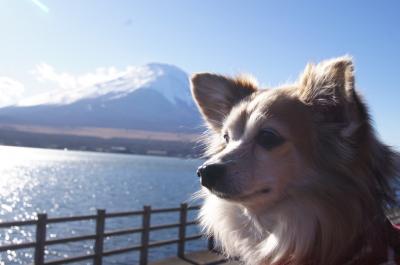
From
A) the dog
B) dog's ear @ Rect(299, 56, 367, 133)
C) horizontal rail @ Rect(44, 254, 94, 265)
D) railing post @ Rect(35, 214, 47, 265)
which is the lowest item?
horizontal rail @ Rect(44, 254, 94, 265)

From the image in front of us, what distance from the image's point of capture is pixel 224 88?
3.90 meters

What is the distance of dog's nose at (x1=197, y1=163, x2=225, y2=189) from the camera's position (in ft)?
10.7

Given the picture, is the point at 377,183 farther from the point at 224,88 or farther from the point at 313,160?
the point at 224,88

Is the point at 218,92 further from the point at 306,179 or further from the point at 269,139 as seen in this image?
the point at 306,179

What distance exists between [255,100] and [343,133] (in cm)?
71

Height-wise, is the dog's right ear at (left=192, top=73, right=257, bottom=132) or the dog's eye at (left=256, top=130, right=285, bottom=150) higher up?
the dog's right ear at (left=192, top=73, right=257, bottom=132)

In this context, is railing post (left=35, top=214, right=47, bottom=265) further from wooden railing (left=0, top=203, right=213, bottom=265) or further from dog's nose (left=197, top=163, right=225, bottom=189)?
dog's nose (left=197, top=163, right=225, bottom=189)

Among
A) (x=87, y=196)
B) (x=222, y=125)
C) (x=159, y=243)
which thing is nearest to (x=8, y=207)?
(x=87, y=196)

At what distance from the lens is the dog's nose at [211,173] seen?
3266 millimetres

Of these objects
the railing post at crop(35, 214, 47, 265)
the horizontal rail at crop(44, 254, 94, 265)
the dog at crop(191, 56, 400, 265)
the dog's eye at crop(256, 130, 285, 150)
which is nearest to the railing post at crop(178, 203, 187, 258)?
the horizontal rail at crop(44, 254, 94, 265)

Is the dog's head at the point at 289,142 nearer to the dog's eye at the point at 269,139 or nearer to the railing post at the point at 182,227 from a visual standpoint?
the dog's eye at the point at 269,139

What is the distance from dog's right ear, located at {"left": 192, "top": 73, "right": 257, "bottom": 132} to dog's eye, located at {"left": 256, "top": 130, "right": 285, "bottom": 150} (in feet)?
1.84

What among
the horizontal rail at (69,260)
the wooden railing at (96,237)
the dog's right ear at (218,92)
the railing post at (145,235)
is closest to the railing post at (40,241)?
the wooden railing at (96,237)

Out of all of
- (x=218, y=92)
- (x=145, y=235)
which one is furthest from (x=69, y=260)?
(x=218, y=92)
